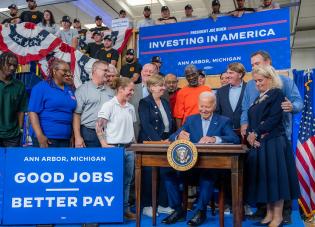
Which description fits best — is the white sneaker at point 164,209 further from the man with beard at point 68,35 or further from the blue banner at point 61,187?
the man with beard at point 68,35

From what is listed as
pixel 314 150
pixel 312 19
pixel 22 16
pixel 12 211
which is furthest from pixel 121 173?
pixel 312 19

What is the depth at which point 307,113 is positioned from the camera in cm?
454

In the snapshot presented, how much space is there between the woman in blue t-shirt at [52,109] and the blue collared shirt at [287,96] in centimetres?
143

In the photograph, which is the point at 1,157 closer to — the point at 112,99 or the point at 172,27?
the point at 112,99

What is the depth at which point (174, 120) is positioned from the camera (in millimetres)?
3398

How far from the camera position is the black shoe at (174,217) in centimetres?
265

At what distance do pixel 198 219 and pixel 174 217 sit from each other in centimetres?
19

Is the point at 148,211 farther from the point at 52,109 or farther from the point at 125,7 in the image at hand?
the point at 125,7

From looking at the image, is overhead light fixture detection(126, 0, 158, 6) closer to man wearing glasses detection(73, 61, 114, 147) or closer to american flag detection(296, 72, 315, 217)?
american flag detection(296, 72, 315, 217)

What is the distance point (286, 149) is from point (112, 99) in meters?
1.40

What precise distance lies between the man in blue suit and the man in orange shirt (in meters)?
0.66

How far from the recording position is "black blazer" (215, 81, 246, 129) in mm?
3078

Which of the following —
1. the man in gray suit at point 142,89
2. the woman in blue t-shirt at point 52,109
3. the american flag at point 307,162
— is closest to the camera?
the woman in blue t-shirt at point 52,109

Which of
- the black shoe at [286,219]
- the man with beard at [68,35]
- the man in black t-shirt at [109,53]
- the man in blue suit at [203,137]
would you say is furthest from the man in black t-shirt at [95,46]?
the black shoe at [286,219]
